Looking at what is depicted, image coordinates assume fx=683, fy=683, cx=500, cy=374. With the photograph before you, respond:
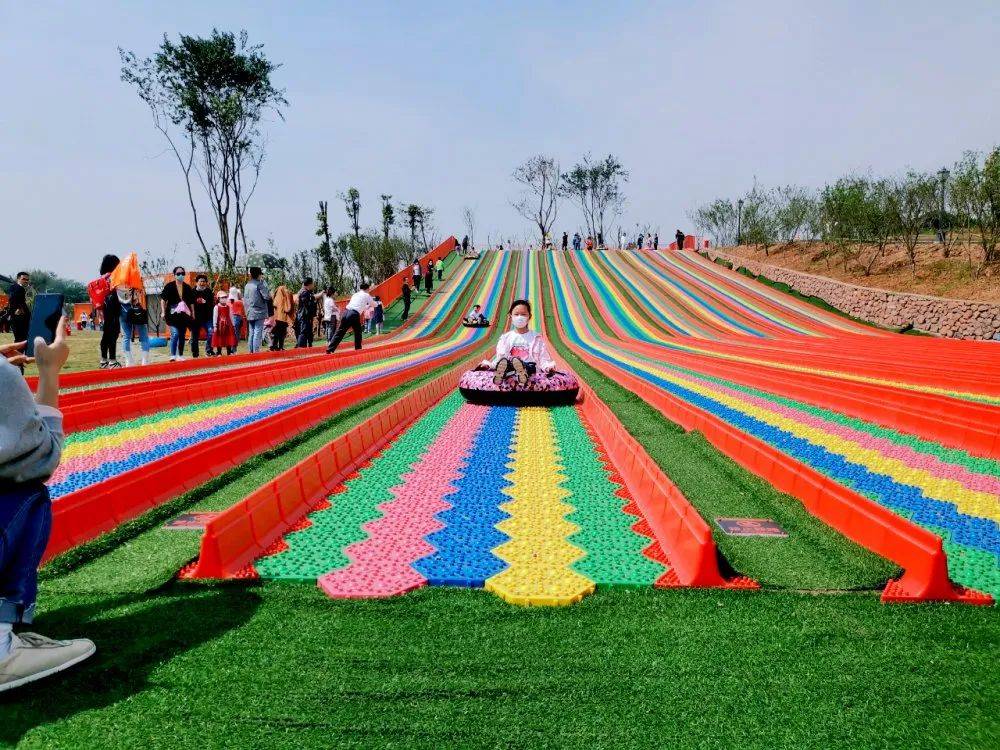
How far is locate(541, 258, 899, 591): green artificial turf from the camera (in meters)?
2.88

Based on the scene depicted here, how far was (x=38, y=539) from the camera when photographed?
2242 mm

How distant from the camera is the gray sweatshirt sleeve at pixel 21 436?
2.06 m

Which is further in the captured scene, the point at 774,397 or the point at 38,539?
the point at 774,397

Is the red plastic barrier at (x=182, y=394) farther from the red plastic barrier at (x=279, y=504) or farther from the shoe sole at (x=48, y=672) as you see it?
the shoe sole at (x=48, y=672)

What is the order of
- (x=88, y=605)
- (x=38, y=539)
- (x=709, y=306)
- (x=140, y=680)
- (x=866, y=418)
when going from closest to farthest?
(x=140, y=680)
(x=38, y=539)
(x=88, y=605)
(x=866, y=418)
(x=709, y=306)

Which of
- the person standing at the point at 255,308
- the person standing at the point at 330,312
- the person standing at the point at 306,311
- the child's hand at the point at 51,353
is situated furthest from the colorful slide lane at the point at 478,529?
the person standing at the point at 330,312

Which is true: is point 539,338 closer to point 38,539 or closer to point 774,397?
point 774,397

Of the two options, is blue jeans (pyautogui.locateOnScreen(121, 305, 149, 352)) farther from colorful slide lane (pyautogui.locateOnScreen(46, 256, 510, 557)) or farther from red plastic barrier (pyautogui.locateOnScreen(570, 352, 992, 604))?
red plastic barrier (pyautogui.locateOnScreen(570, 352, 992, 604))

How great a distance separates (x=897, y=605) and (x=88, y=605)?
10.1 ft

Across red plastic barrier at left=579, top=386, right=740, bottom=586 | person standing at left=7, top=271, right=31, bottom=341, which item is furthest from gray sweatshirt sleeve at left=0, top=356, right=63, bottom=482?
person standing at left=7, top=271, right=31, bottom=341

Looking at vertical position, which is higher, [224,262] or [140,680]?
[224,262]

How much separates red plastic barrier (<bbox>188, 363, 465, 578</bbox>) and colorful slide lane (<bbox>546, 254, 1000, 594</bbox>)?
3.06 metres

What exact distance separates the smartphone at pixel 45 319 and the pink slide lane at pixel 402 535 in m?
1.38

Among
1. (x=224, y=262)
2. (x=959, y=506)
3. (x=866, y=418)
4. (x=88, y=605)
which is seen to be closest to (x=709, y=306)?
(x=224, y=262)
